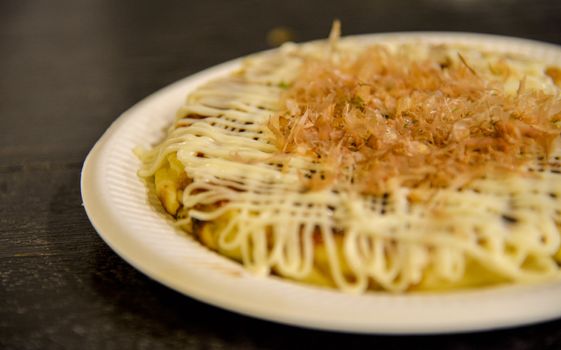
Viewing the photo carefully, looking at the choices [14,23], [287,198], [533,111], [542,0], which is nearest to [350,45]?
[533,111]

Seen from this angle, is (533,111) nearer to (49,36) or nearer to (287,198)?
(287,198)

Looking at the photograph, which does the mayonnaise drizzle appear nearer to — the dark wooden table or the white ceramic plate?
the white ceramic plate

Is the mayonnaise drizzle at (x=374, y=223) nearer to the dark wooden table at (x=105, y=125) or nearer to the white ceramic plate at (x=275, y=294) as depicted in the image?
the white ceramic plate at (x=275, y=294)

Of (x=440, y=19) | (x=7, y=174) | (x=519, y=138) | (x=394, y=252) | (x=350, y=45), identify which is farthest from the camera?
(x=440, y=19)

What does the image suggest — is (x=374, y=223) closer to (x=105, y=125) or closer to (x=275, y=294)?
(x=275, y=294)

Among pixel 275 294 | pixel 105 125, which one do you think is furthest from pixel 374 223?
pixel 105 125

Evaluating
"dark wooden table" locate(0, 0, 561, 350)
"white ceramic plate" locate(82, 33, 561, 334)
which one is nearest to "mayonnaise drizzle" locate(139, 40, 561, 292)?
"white ceramic plate" locate(82, 33, 561, 334)
